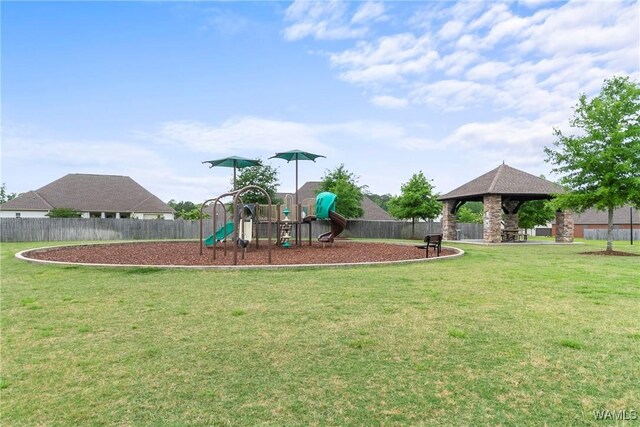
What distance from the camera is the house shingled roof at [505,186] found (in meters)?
25.0

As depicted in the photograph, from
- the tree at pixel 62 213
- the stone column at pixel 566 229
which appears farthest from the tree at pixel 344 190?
the tree at pixel 62 213

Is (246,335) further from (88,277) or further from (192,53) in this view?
(192,53)

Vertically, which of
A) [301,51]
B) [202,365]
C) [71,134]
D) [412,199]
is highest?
[301,51]

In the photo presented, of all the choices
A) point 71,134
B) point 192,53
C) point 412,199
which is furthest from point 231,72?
point 412,199

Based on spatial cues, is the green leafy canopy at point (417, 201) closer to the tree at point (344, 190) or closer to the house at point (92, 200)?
the tree at point (344, 190)

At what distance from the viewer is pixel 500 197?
25.2 meters

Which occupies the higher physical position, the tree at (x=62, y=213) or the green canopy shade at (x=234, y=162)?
the green canopy shade at (x=234, y=162)

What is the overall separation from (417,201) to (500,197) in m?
7.57

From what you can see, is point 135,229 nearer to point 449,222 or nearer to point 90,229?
point 90,229

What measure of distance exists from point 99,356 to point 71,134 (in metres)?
21.8

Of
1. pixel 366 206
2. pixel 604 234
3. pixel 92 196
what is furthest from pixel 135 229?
pixel 604 234

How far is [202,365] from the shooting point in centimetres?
370

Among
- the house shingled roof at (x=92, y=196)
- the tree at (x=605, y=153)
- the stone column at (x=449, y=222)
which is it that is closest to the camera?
the tree at (x=605, y=153)

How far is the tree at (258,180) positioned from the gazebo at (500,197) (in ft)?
42.9
